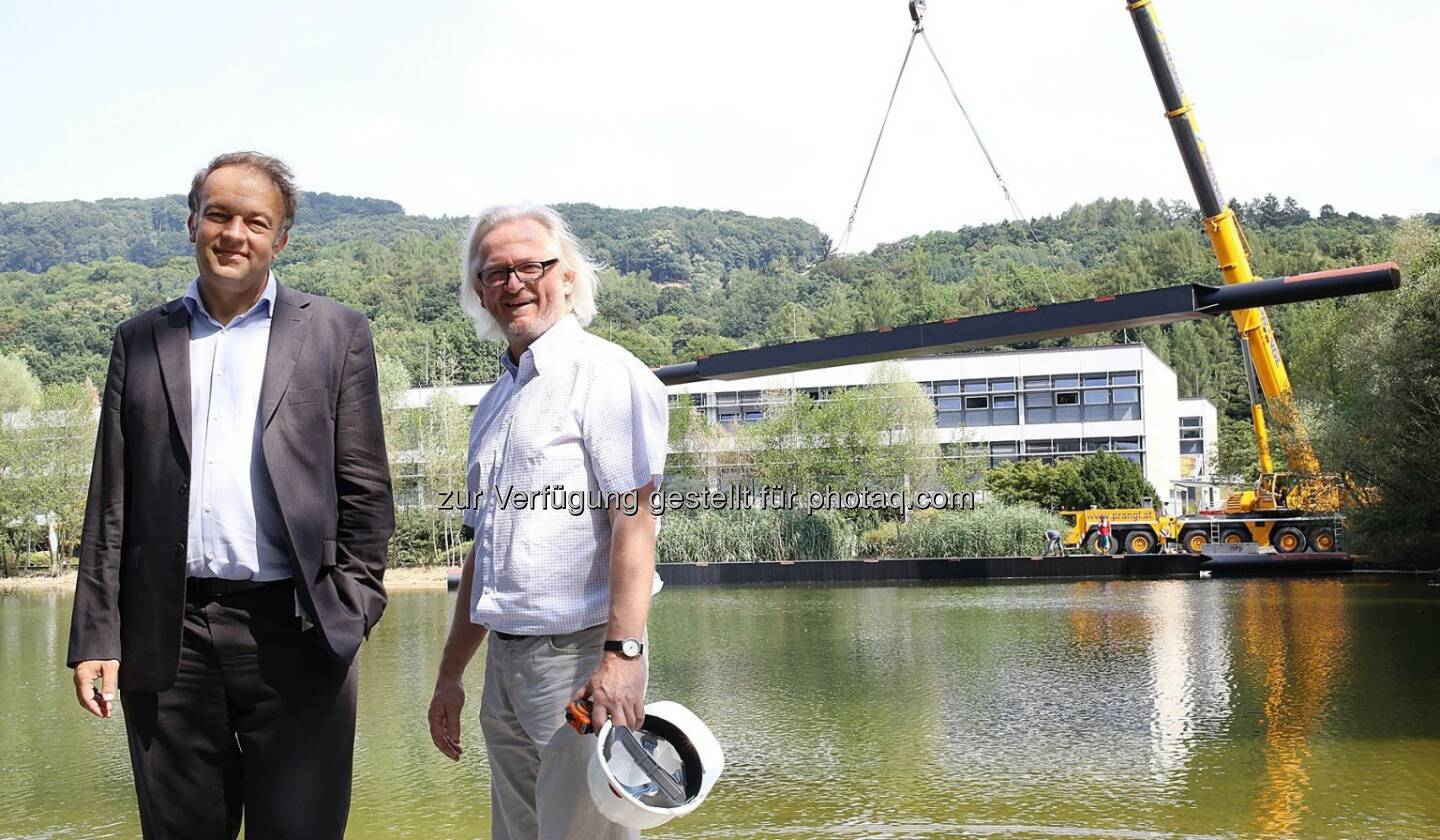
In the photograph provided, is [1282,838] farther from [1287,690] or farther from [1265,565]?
[1265,565]

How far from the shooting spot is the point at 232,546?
2.37 m

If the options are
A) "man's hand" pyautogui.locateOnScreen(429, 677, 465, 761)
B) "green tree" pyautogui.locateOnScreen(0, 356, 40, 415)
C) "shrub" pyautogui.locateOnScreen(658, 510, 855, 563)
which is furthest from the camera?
"green tree" pyautogui.locateOnScreen(0, 356, 40, 415)

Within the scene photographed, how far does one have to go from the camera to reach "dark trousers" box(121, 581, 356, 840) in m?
2.36

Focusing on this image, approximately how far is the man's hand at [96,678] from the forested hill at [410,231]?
339ft

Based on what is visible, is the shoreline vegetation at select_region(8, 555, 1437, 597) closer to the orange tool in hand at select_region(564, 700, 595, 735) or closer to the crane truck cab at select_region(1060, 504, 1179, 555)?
the crane truck cab at select_region(1060, 504, 1179, 555)

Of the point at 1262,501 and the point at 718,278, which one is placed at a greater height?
the point at 718,278

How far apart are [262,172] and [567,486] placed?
0.86 metres

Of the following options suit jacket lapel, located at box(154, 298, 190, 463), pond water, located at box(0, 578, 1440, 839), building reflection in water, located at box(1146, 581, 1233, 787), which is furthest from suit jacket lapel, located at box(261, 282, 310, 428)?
building reflection in water, located at box(1146, 581, 1233, 787)

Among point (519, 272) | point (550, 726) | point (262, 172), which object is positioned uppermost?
point (262, 172)

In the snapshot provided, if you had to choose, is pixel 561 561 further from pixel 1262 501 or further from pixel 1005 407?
pixel 1005 407

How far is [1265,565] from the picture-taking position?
2478 centimetres

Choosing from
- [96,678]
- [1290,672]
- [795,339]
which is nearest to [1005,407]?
[795,339]

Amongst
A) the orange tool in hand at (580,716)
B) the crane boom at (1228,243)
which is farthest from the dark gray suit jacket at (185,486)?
the crane boom at (1228,243)

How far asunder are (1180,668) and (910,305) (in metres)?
69.7
